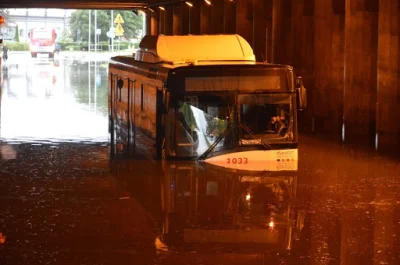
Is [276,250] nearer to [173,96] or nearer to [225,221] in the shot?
[225,221]

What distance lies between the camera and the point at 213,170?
1741cm

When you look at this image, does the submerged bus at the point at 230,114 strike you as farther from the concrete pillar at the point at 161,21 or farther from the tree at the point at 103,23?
the tree at the point at 103,23

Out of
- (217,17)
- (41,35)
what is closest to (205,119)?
(217,17)

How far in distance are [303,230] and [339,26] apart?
60.0 ft

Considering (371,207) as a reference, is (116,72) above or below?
above

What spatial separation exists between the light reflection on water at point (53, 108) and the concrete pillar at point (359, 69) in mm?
7374

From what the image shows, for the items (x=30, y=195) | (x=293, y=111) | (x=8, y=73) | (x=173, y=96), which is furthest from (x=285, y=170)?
(x=8, y=73)

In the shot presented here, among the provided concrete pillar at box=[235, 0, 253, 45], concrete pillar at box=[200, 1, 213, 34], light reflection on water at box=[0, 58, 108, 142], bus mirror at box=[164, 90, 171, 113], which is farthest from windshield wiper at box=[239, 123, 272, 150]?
concrete pillar at box=[200, 1, 213, 34]

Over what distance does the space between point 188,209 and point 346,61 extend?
1460 centimetres

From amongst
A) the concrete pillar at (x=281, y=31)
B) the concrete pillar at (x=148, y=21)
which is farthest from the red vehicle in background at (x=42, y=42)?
the concrete pillar at (x=281, y=31)

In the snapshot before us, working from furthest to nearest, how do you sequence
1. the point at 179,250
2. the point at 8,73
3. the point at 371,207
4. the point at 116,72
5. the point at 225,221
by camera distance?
the point at 8,73
the point at 116,72
the point at 371,207
the point at 225,221
the point at 179,250

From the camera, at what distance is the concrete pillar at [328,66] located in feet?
93.8

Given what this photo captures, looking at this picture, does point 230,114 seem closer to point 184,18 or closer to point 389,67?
point 389,67

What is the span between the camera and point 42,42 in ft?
316
